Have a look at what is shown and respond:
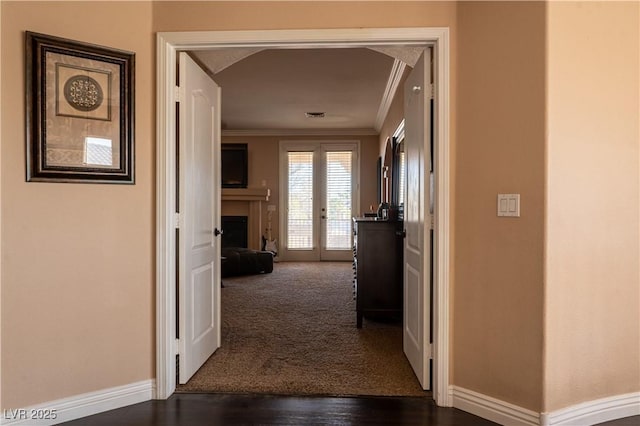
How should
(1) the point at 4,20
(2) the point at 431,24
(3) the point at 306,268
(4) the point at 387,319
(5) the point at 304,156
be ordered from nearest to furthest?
(1) the point at 4,20 < (2) the point at 431,24 < (4) the point at 387,319 < (3) the point at 306,268 < (5) the point at 304,156

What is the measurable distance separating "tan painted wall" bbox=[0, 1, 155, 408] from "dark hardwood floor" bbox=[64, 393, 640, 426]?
215 mm

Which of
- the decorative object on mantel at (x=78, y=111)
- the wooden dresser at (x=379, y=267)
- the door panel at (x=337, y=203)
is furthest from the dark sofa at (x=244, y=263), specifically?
the decorative object on mantel at (x=78, y=111)

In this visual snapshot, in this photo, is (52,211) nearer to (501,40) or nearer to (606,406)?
(501,40)

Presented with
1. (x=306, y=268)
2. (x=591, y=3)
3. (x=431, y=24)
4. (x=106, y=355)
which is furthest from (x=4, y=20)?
(x=306, y=268)

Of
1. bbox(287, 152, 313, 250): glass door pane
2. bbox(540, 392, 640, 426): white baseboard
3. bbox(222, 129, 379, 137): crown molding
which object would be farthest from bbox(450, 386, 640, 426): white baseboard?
bbox(222, 129, 379, 137): crown molding

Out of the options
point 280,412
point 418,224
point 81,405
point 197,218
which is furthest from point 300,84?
point 81,405

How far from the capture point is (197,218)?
275 cm

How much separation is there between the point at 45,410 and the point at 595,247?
Answer: 3.02m

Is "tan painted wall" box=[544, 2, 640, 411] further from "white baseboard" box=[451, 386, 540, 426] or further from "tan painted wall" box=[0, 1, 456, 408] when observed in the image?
"tan painted wall" box=[0, 1, 456, 408]

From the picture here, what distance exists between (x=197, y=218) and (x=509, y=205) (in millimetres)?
1907

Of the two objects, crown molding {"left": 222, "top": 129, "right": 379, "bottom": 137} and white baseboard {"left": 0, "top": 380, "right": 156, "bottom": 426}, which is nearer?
white baseboard {"left": 0, "top": 380, "right": 156, "bottom": 426}

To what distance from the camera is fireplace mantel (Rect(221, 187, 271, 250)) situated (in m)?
8.09

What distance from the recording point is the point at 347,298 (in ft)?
16.5

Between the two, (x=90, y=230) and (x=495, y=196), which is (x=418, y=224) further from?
(x=90, y=230)
